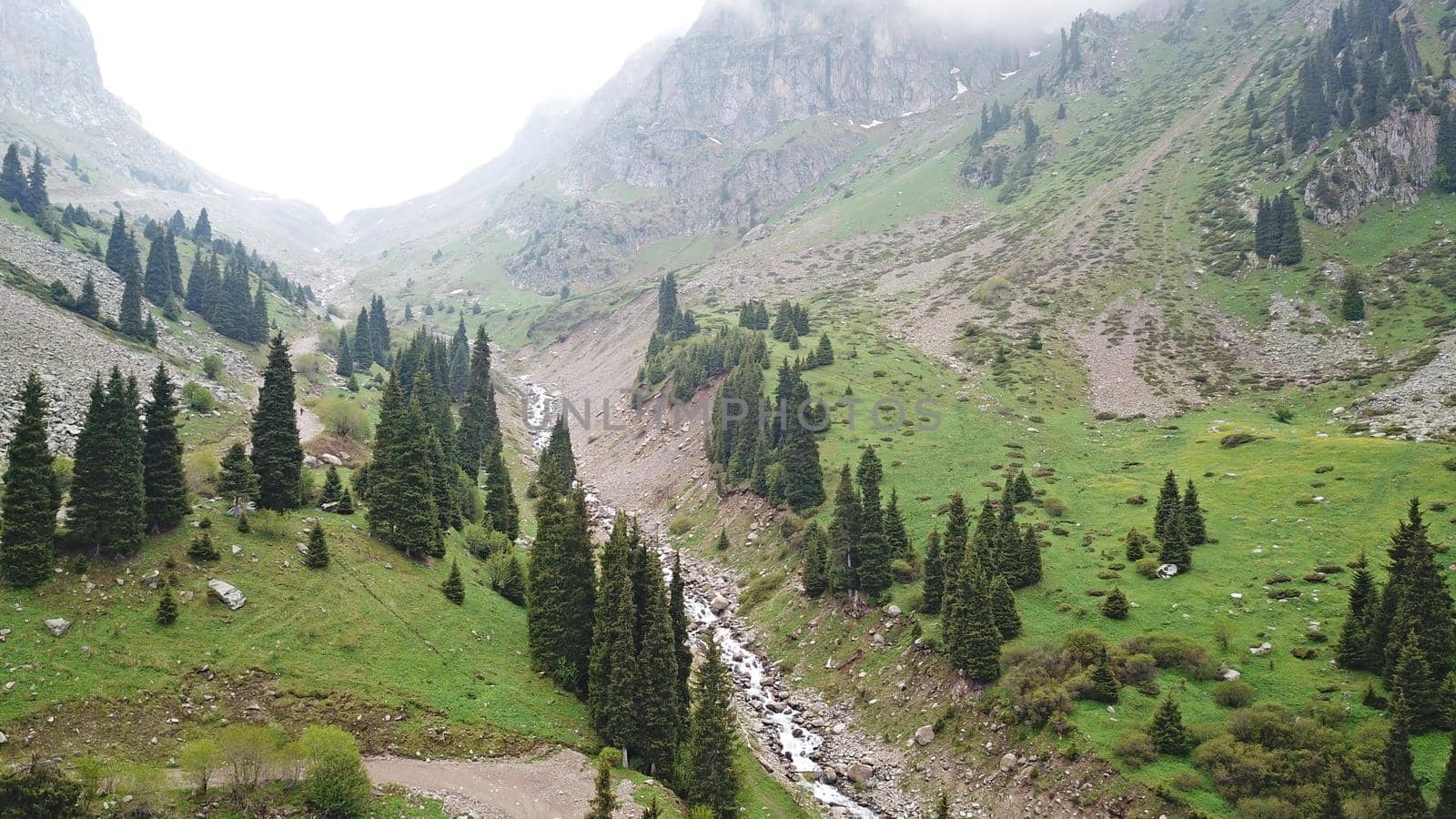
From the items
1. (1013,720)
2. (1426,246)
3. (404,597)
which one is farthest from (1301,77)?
(404,597)

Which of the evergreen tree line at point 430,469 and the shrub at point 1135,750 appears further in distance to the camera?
the evergreen tree line at point 430,469

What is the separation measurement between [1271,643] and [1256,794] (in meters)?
14.6

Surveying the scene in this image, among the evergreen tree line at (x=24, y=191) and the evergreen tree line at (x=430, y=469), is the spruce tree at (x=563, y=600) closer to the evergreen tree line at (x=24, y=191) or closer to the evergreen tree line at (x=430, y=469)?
the evergreen tree line at (x=430, y=469)

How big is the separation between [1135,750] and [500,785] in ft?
129

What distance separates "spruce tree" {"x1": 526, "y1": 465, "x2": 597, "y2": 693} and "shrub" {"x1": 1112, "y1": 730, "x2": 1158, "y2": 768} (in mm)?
37723

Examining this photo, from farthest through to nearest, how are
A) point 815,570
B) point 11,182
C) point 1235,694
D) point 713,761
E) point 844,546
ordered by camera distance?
point 11,182 → point 815,570 → point 844,546 → point 1235,694 → point 713,761

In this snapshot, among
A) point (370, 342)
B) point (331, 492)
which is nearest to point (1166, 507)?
point (331, 492)

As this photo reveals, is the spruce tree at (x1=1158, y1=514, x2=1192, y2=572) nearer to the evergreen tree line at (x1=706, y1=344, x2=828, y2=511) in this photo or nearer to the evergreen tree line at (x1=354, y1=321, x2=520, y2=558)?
the evergreen tree line at (x1=706, y1=344, x2=828, y2=511)

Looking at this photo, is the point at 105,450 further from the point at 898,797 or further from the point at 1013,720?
the point at 1013,720

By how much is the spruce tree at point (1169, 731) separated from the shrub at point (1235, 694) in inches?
133

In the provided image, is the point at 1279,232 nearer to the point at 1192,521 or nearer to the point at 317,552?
the point at 1192,521

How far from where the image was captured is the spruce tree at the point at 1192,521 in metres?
66.7

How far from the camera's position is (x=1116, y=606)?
59.7 metres

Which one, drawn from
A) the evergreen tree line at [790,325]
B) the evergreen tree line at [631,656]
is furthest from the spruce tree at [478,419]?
the evergreen tree line at [790,325]
